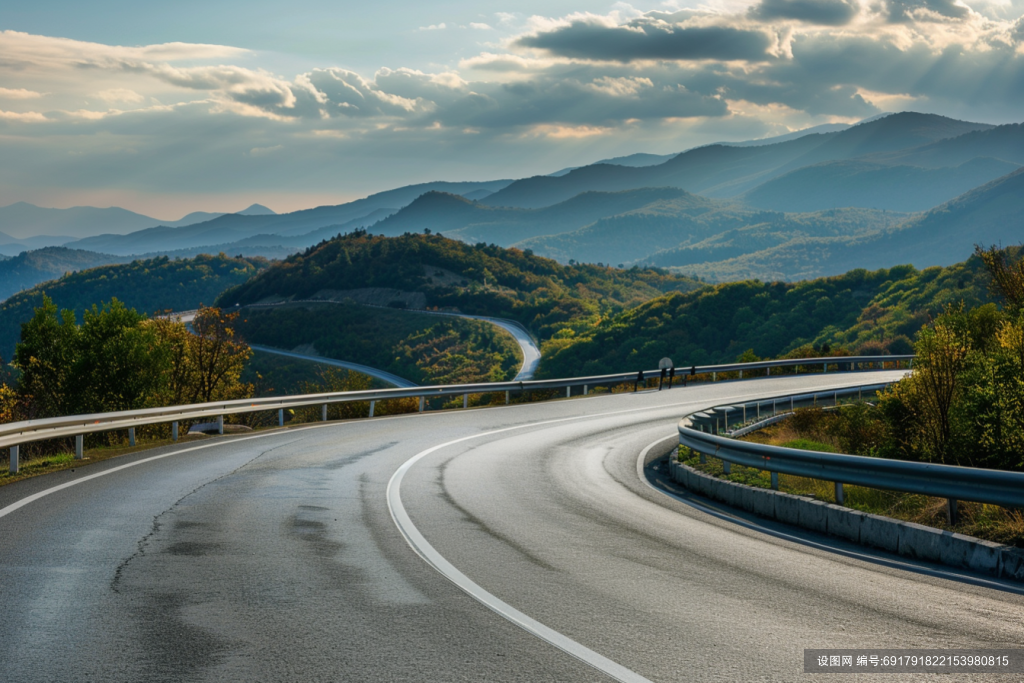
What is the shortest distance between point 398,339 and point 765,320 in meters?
54.6

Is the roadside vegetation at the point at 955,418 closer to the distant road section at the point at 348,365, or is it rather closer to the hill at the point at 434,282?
the distant road section at the point at 348,365

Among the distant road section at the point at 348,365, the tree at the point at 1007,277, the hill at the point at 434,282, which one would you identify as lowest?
the distant road section at the point at 348,365

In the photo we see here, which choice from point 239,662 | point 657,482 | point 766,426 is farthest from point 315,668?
point 766,426

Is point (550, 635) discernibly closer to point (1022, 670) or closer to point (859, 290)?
point (1022, 670)

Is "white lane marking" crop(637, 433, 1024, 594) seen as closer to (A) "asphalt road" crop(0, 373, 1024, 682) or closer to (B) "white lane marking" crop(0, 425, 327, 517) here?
(A) "asphalt road" crop(0, 373, 1024, 682)

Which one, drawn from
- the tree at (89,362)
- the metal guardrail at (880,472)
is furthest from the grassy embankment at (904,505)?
the tree at (89,362)

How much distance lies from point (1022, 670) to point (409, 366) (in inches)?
3956

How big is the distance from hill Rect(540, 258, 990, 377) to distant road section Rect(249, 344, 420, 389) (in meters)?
17.9

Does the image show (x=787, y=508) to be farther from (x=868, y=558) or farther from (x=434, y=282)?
(x=434, y=282)

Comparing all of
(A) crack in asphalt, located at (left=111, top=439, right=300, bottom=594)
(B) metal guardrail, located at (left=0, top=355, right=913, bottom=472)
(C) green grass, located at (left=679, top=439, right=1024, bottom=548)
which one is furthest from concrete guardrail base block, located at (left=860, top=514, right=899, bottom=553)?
(B) metal guardrail, located at (left=0, top=355, right=913, bottom=472)

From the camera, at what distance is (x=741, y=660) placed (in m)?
4.05

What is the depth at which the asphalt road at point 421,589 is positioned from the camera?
4.07m

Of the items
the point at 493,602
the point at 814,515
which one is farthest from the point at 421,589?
the point at 814,515

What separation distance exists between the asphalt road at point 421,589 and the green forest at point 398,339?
78.9 meters
